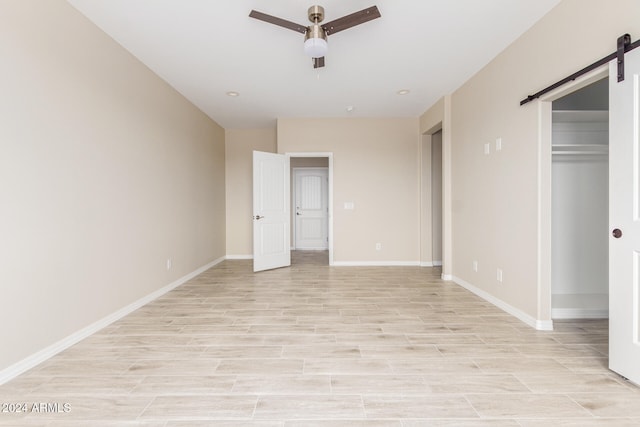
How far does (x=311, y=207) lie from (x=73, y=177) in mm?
5520

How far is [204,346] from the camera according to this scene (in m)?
2.24

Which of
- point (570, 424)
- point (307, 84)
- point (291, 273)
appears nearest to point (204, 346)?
point (570, 424)

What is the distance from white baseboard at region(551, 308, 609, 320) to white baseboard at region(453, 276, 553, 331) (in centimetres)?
29

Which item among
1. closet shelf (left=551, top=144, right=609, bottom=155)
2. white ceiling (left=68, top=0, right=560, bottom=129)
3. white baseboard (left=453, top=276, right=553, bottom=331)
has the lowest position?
white baseboard (left=453, top=276, right=553, bottom=331)

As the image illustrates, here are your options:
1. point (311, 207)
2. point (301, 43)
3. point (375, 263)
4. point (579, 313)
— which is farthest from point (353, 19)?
Answer: point (311, 207)

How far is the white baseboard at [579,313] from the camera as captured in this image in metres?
2.70

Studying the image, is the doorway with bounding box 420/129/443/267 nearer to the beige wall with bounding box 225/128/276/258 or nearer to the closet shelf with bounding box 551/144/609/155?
the closet shelf with bounding box 551/144/609/155

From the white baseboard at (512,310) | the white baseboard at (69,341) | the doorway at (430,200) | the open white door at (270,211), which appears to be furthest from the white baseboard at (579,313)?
the white baseboard at (69,341)

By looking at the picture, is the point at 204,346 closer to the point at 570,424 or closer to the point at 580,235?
the point at 570,424

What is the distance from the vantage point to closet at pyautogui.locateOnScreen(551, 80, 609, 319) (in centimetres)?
283

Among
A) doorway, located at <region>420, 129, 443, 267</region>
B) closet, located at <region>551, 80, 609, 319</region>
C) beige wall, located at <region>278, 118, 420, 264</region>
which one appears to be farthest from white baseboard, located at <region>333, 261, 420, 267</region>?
closet, located at <region>551, 80, 609, 319</region>

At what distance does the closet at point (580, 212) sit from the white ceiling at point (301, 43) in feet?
3.53

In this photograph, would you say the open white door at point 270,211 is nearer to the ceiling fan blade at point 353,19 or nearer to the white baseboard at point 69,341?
the white baseboard at point 69,341

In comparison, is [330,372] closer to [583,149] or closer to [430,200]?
[583,149]
